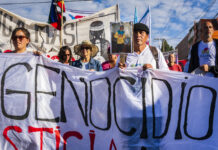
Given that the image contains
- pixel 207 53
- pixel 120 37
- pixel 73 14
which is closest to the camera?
pixel 120 37

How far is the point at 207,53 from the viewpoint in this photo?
99.9 inches

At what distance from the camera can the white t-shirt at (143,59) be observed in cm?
235

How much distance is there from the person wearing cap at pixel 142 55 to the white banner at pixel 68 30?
123 inches

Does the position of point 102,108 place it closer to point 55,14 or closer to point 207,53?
point 207,53

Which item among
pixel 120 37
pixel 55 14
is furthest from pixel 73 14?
pixel 120 37

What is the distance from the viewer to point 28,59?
7.89 ft

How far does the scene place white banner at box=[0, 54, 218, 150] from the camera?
2193 millimetres

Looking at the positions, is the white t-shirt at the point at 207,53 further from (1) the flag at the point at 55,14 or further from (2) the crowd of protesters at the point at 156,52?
(1) the flag at the point at 55,14

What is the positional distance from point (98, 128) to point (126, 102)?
0.44 meters

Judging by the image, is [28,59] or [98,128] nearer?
[98,128]

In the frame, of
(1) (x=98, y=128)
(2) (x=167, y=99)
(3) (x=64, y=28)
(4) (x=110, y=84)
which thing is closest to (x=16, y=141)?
(1) (x=98, y=128)

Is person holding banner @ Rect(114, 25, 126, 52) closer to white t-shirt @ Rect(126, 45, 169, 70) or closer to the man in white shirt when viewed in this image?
white t-shirt @ Rect(126, 45, 169, 70)

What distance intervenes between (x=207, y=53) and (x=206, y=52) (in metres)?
0.02

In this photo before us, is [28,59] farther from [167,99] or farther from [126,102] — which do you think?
[167,99]
